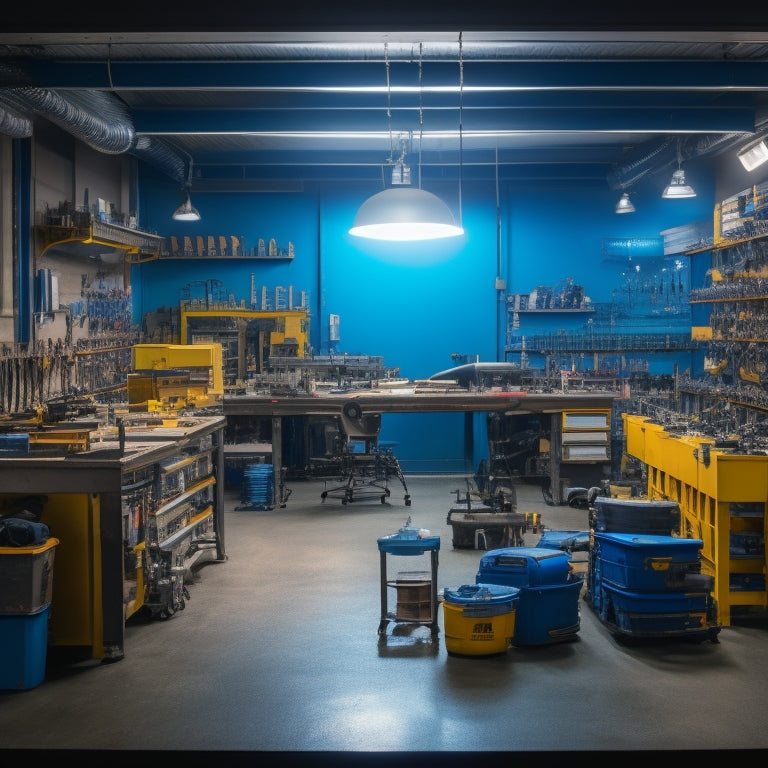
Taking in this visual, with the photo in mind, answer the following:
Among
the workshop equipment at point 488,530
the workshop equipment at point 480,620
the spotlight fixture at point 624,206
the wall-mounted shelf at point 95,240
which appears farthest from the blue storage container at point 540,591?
the spotlight fixture at point 624,206

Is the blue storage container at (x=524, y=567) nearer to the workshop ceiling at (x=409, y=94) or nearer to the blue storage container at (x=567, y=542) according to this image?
the blue storage container at (x=567, y=542)

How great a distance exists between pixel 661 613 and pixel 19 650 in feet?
10.2

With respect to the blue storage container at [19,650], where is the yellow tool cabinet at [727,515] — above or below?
above

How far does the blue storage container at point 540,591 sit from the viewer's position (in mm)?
4699

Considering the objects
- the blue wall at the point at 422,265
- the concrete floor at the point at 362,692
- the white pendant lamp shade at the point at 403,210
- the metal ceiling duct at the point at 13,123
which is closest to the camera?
the concrete floor at the point at 362,692

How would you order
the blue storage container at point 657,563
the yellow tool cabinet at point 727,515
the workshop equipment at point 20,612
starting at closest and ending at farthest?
the workshop equipment at point 20,612 < the blue storage container at point 657,563 < the yellow tool cabinet at point 727,515

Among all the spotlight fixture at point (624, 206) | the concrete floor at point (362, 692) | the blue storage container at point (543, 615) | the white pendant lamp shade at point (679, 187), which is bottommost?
the concrete floor at point (362, 692)

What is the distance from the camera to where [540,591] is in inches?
184

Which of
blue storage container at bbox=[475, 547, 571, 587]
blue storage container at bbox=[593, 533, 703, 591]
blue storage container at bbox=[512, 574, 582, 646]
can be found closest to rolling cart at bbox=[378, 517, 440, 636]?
blue storage container at bbox=[475, 547, 571, 587]

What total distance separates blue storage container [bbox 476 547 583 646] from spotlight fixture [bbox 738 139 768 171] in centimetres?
599

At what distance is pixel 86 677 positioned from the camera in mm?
4289

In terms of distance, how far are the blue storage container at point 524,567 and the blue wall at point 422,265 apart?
6669mm

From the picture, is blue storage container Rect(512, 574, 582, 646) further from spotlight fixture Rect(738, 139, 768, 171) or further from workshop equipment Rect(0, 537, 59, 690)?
spotlight fixture Rect(738, 139, 768, 171)

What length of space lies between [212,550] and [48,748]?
10.3 ft
